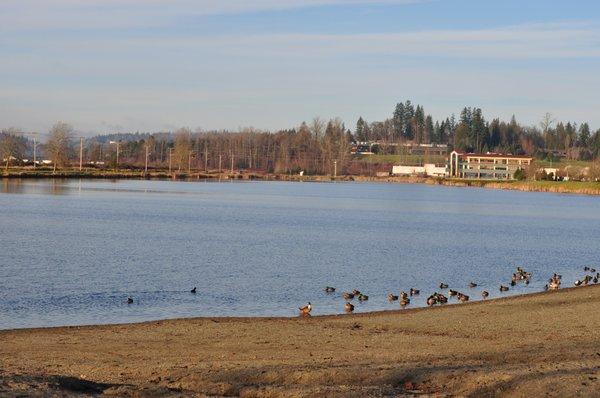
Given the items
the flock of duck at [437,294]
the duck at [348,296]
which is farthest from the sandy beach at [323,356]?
the duck at [348,296]

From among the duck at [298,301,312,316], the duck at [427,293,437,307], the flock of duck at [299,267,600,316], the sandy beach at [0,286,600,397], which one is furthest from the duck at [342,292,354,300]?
the sandy beach at [0,286,600,397]

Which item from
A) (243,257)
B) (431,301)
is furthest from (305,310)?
(243,257)

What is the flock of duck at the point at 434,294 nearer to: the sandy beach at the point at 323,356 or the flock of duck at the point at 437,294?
the flock of duck at the point at 437,294

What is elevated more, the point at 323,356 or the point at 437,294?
the point at 323,356

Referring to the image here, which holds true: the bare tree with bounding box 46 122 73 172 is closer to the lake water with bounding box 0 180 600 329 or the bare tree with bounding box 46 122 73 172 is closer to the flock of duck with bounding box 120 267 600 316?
the lake water with bounding box 0 180 600 329

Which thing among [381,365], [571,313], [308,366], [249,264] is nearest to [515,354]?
[381,365]

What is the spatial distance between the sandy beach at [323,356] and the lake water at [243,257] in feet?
12.2

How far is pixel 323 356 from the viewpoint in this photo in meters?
17.5

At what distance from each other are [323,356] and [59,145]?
17214cm

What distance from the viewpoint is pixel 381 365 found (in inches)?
639

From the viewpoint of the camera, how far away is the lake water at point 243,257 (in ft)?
A: 92.8

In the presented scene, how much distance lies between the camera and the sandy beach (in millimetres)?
13984

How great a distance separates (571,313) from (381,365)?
9565 mm

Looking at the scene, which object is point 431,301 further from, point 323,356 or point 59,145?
point 59,145
